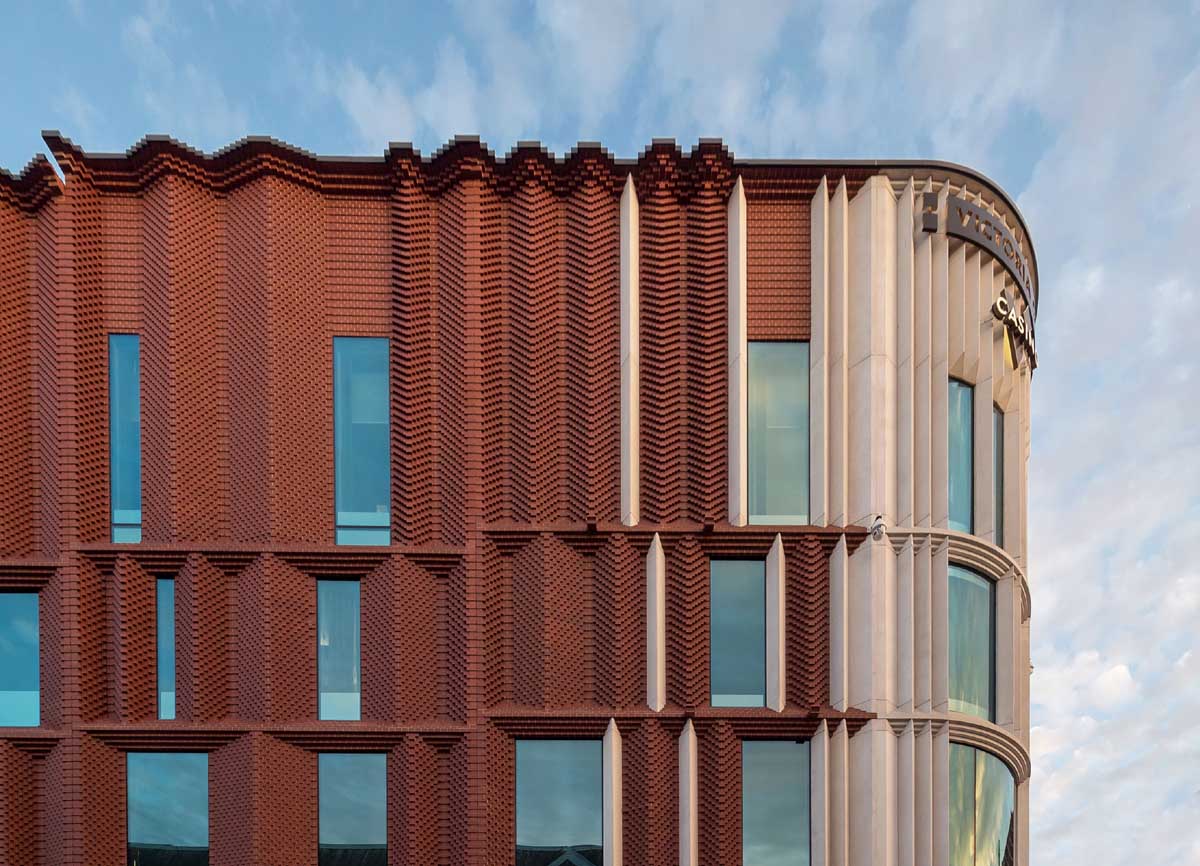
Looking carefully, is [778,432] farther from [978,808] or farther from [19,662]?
[19,662]

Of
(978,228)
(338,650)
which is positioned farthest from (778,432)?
(338,650)

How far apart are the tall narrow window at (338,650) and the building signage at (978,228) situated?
14.7m

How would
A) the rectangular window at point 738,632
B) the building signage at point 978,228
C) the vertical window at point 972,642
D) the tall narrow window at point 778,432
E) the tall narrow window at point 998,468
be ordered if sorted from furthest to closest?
the tall narrow window at point 998,468 < the building signage at point 978,228 < the vertical window at point 972,642 < the tall narrow window at point 778,432 < the rectangular window at point 738,632

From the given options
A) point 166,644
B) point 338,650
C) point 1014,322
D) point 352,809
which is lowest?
point 352,809

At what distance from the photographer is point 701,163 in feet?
68.7

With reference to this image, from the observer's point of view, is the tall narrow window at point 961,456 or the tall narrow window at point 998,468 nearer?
the tall narrow window at point 961,456

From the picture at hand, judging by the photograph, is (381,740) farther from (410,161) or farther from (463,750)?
(410,161)

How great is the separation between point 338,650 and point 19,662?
6.48m

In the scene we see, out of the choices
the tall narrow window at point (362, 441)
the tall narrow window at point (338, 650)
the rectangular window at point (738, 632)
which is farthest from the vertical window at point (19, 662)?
the rectangular window at point (738, 632)

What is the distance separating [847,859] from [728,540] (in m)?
6.63

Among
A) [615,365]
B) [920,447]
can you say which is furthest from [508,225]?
[920,447]

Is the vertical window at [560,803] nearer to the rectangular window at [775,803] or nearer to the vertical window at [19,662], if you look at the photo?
the rectangular window at [775,803]

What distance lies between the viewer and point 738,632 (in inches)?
810

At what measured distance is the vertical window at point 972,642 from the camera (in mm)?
21266
